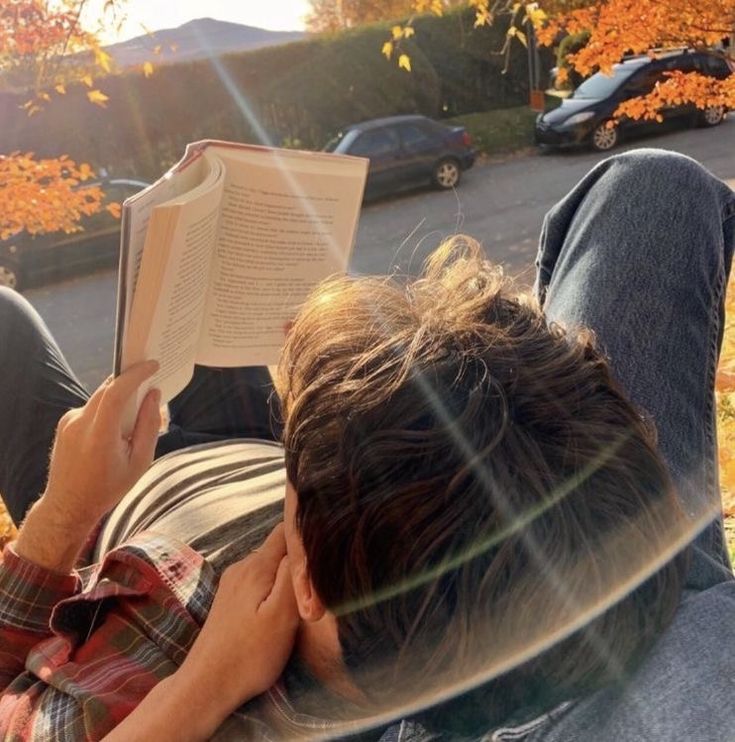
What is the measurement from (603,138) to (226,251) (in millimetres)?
11481

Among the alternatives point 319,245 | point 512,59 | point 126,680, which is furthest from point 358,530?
point 512,59

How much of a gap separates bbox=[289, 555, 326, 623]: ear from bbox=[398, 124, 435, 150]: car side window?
10.5m

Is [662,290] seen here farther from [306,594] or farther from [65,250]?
[65,250]

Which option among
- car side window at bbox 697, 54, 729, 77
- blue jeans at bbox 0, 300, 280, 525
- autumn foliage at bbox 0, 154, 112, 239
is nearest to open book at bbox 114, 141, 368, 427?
blue jeans at bbox 0, 300, 280, 525

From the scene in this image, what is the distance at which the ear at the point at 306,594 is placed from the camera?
2.72 ft

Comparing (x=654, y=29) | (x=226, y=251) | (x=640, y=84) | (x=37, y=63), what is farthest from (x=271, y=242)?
(x=640, y=84)

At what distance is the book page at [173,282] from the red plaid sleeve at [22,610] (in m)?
0.33

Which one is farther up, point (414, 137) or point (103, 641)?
point (103, 641)

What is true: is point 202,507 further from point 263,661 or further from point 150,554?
point 263,661

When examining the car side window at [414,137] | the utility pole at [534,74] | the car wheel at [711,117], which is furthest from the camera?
the utility pole at [534,74]

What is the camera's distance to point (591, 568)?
0.74 meters

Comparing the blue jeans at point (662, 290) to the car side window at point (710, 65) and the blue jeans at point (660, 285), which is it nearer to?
the blue jeans at point (660, 285)

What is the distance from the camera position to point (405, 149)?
1091cm

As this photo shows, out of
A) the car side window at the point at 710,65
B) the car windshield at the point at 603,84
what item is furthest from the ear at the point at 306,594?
the car windshield at the point at 603,84
